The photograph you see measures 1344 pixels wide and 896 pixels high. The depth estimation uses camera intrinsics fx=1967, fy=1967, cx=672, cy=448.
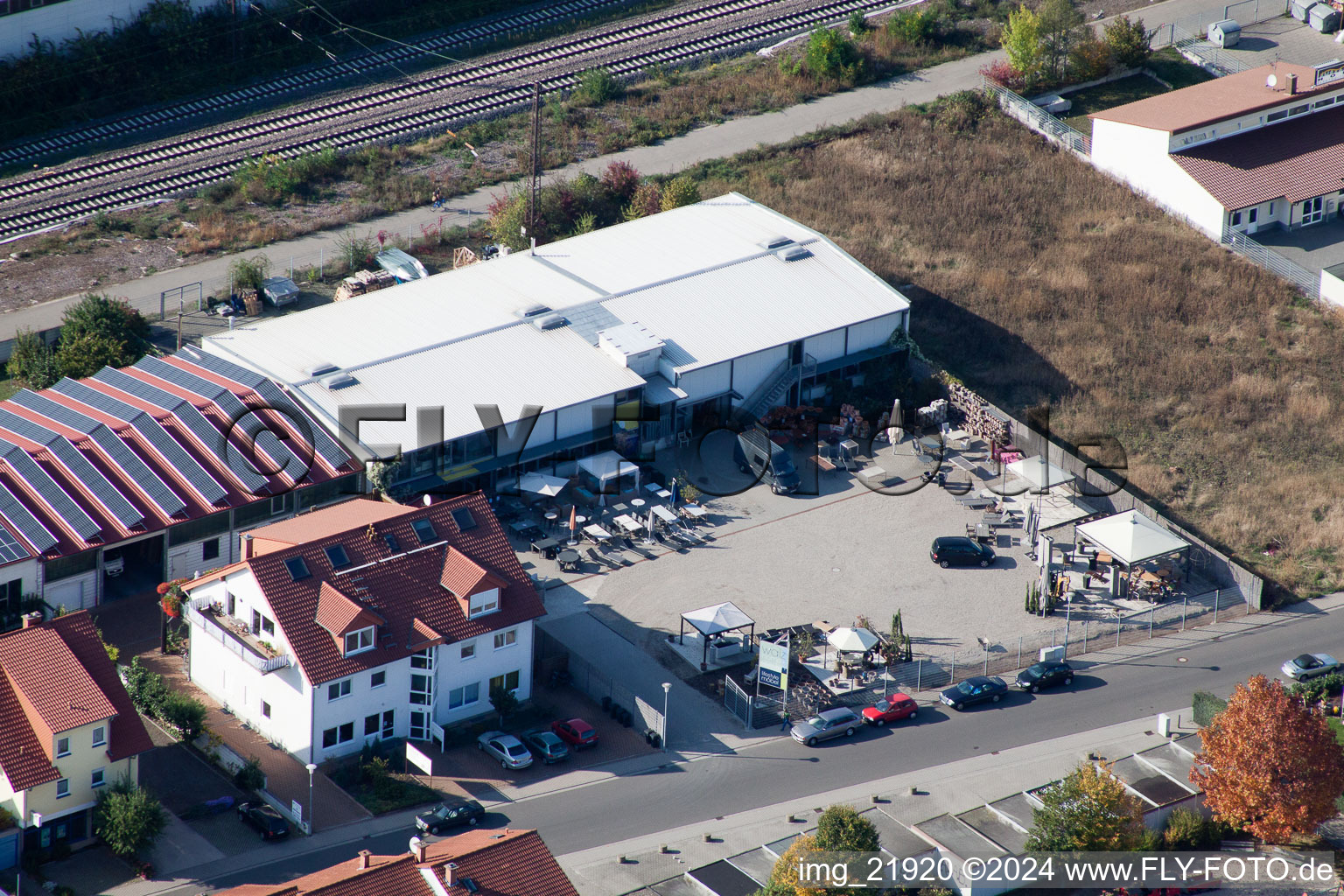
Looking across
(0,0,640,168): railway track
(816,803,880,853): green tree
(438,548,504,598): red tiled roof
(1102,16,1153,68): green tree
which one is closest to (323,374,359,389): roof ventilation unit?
(438,548,504,598): red tiled roof

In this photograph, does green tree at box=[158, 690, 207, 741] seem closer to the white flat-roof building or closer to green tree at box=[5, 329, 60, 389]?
the white flat-roof building

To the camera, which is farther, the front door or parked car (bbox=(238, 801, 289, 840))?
the front door

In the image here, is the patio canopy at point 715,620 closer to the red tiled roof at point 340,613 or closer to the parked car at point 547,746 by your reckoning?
the parked car at point 547,746

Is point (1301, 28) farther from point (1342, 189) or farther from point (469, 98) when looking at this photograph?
point (469, 98)

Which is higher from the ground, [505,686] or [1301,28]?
[1301,28]

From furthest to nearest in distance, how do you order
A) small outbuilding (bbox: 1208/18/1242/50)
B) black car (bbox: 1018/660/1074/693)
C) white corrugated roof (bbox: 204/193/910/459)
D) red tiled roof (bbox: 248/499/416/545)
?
1. small outbuilding (bbox: 1208/18/1242/50)
2. white corrugated roof (bbox: 204/193/910/459)
3. black car (bbox: 1018/660/1074/693)
4. red tiled roof (bbox: 248/499/416/545)

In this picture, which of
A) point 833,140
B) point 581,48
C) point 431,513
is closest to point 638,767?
point 431,513

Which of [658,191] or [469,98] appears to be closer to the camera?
[658,191]
